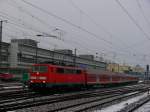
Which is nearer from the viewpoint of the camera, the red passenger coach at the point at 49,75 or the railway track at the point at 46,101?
the railway track at the point at 46,101

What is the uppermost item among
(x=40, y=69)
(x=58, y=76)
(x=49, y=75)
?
(x=40, y=69)

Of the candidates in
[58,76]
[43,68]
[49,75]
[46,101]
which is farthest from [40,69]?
[46,101]

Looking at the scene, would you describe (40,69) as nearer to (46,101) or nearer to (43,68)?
(43,68)

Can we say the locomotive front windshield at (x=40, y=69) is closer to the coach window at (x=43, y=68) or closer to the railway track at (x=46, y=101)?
the coach window at (x=43, y=68)

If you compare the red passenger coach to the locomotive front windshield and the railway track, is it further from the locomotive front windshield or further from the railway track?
the railway track

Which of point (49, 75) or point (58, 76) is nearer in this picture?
point (49, 75)

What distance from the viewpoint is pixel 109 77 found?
186ft

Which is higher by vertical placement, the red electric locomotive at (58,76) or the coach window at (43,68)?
the coach window at (43,68)

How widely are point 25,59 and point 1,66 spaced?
521 inches

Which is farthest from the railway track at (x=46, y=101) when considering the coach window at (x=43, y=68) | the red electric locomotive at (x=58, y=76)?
the coach window at (x=43, y=68)

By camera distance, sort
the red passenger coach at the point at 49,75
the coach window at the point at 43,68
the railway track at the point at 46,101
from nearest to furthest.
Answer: the railway track at the point at 46,101 < the red passenger coach at the point at 49,75 < the coach window at the point at 43,68

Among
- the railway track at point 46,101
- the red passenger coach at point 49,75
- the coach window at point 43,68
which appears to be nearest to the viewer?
the railway track at point 46,101

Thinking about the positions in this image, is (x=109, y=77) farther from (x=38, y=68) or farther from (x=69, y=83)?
(x=38, y=68)

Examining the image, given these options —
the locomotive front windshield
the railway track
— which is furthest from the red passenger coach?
the railway track
